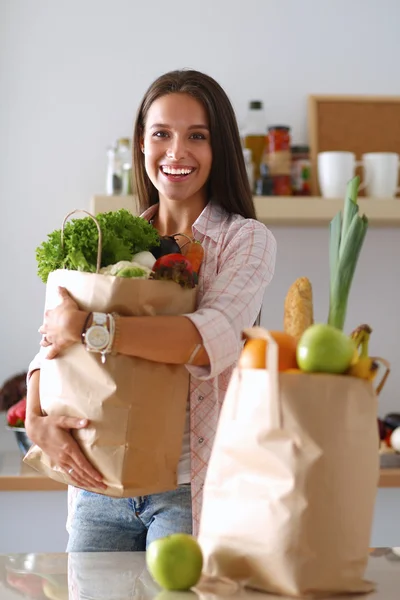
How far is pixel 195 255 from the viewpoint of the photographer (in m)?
1.32

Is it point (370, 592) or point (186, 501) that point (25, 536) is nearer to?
point (186, 501)

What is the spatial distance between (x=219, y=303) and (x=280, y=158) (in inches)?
62.3

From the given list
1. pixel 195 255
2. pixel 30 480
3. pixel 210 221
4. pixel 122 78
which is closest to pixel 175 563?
pixel 195 255

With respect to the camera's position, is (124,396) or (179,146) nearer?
(124,396)

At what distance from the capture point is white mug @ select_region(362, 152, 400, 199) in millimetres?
2703

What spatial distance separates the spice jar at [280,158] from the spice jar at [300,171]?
0.03 metres

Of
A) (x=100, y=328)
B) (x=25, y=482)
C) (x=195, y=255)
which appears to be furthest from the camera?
(x=25, y=482)

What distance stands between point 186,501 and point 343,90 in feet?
6.26

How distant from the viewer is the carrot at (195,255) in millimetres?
1316

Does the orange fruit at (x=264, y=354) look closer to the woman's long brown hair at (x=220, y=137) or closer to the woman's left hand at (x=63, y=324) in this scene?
the woman's left hand at (x=63, y=324)

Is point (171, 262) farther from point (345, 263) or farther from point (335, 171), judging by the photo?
point (335, 171)

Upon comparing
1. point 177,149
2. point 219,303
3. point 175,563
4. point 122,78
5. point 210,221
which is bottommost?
point 175,563

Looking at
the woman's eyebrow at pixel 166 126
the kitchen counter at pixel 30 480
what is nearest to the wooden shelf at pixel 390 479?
the kitchen counter at pixel 30 480

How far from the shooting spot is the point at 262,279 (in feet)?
4.34
